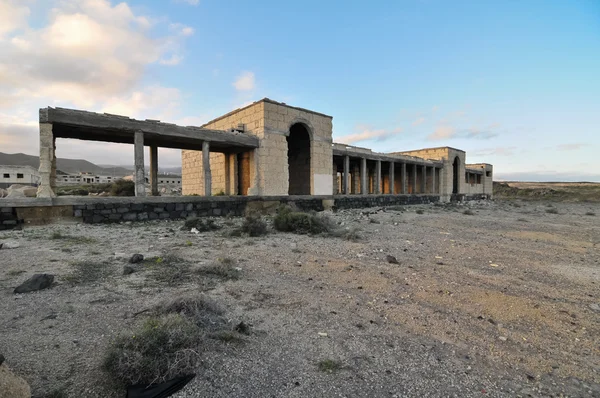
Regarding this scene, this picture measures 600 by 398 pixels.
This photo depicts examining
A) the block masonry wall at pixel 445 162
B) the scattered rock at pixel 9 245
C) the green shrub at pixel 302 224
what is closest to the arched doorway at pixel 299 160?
the green shrub at pixel 302 224

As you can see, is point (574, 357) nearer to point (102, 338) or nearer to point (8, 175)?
point (102, 338)

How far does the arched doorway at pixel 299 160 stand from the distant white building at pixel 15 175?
47443 mm

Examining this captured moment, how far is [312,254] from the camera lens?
647 cm

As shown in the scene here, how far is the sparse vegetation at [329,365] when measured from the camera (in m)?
2.45

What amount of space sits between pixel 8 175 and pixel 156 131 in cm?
4867

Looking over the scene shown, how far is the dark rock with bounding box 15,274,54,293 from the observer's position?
3842 millimetres

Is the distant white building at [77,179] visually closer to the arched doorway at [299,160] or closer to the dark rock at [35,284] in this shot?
the arched doorway at [299,160]

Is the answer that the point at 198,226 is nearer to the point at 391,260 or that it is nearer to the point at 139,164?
the point at 139,164

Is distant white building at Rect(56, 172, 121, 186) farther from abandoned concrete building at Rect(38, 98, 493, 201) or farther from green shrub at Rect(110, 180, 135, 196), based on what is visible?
abandoned concrete building at Rect(38, 98, 493, 201)

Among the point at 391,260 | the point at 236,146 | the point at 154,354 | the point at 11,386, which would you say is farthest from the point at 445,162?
the point at 11,386

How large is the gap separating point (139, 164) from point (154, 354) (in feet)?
35.1

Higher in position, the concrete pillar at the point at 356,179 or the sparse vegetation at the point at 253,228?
the concrete pillar at the point at 356,179

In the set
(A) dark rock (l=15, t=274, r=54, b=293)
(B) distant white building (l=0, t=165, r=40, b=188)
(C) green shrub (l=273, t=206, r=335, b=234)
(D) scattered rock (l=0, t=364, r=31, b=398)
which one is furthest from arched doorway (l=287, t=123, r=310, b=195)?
(B) distant white building (l=0, t=165, r=40, b=188)

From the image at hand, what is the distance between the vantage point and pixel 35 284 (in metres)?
3.94
